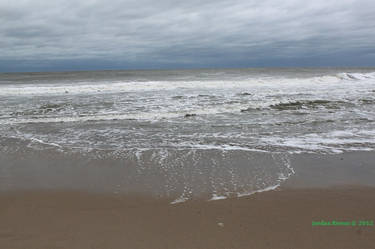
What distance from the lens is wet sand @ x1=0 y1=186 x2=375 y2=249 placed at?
294 cm

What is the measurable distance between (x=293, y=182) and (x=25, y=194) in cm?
394

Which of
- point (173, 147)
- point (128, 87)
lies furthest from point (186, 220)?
point (128, 87)

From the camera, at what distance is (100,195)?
4.16 m

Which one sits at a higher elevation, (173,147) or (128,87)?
(128,87)

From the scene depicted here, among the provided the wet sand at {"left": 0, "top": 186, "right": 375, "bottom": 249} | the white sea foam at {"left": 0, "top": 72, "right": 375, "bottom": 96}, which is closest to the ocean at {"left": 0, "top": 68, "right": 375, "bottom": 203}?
the wet sand at {"left": 0, "top": 186, "right": 375, "bottom": 249}

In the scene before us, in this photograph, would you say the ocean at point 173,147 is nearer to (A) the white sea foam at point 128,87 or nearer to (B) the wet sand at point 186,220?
(B) the wet sand at point 186,220

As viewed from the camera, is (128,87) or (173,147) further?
(128,87)

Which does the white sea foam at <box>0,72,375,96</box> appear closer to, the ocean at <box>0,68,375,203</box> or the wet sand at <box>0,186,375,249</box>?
the ocean at <box>0,68,375,203</box>

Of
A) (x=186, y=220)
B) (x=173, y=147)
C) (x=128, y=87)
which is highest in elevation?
(x=128, y=87)

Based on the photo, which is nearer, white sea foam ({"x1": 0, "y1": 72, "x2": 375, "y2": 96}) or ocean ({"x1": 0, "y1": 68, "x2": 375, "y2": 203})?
ocean ({"x1": 0, "y1": 68, "x2": 375, "y2": 203})

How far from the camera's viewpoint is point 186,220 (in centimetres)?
338

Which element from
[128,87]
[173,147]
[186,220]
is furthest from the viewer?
[128,87]

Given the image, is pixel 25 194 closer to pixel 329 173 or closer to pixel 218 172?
pixel 218 172

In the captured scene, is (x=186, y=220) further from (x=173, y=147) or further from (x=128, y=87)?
(x=128, y=87)
